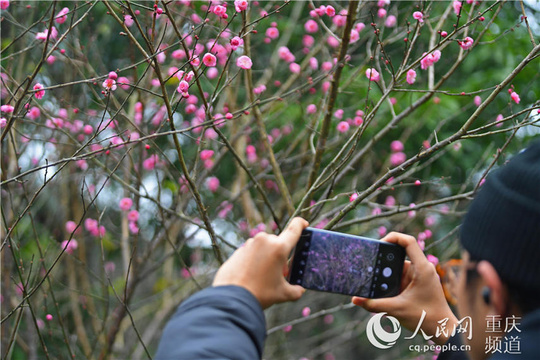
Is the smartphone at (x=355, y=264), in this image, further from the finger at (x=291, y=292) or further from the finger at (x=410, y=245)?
the finger at (x=291, y=292)

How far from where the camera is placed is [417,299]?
1.17 m

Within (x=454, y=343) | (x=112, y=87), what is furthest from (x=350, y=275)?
(x=112, y=87)

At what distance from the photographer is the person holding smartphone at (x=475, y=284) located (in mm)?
750

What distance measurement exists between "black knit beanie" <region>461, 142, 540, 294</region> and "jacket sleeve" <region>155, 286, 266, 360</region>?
35cm

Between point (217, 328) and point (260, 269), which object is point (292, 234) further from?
point (217, 328)

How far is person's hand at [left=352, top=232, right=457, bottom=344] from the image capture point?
1.16 m

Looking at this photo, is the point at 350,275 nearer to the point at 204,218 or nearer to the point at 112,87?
the point at 204,218

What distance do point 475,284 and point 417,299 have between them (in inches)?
14.0

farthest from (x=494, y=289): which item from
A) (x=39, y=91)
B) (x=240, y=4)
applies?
(x=39, y=91)

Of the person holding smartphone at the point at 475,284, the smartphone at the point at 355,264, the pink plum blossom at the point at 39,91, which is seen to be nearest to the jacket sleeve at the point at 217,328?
the person holding smartphone at the point at 475,284

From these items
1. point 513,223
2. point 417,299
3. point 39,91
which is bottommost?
point 417,299

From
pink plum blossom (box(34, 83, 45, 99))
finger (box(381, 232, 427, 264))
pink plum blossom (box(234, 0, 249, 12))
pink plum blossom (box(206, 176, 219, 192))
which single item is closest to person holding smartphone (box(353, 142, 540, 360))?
finger (box(381, 232, 427, 264))

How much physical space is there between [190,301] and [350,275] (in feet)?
1.36

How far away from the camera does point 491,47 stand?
369 centimetres
